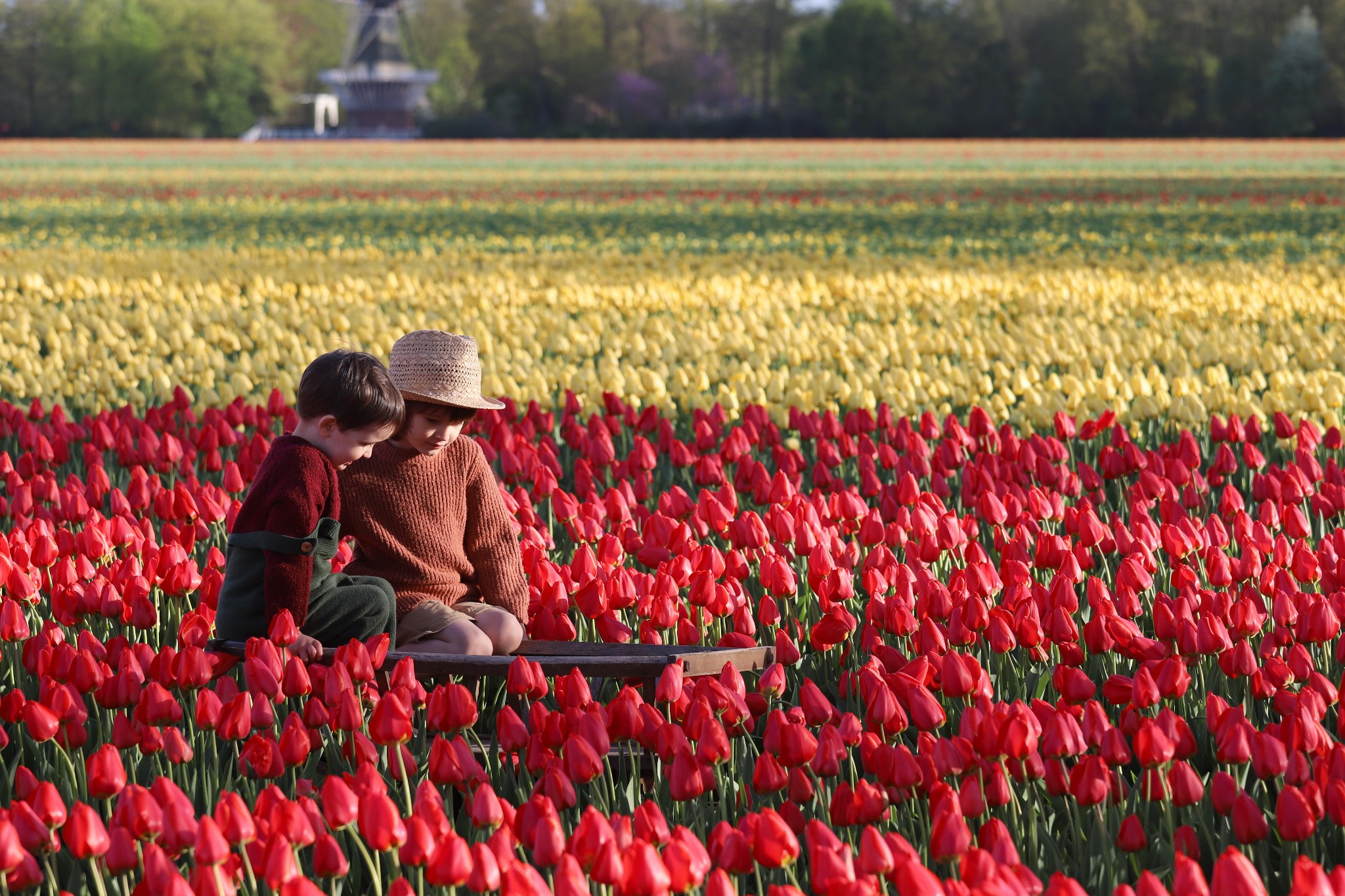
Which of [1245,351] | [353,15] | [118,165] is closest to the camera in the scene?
[1245,351]

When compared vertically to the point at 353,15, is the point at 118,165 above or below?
below

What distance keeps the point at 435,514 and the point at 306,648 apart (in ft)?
2.15

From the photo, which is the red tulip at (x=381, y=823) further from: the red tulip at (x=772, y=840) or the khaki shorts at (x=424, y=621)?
the khaki shorts at (x=424, y=621)

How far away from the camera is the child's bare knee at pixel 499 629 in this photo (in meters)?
3.81

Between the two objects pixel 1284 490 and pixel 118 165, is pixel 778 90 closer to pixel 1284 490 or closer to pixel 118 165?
pixel 118 165

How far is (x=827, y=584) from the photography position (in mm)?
3793

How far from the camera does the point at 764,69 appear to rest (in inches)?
4257

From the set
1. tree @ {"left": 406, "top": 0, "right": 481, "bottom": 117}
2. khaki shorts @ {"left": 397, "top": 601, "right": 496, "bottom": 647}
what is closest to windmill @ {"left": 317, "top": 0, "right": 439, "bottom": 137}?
tree @ {"left": 406, "top": 0, "right": 481, "bottom": 117}

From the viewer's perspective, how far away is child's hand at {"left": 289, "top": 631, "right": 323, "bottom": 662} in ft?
11.2

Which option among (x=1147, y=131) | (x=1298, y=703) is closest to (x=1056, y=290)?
(x=1298, y=703)

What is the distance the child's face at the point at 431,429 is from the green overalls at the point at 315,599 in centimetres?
34

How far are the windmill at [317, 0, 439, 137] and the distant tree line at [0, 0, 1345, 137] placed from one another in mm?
3463

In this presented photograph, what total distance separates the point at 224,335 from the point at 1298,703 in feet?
27.7

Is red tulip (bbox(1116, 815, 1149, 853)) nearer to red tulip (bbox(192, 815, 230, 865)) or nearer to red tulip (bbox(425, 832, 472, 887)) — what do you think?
red tulip (bbox(425, 832, 472, 887))
